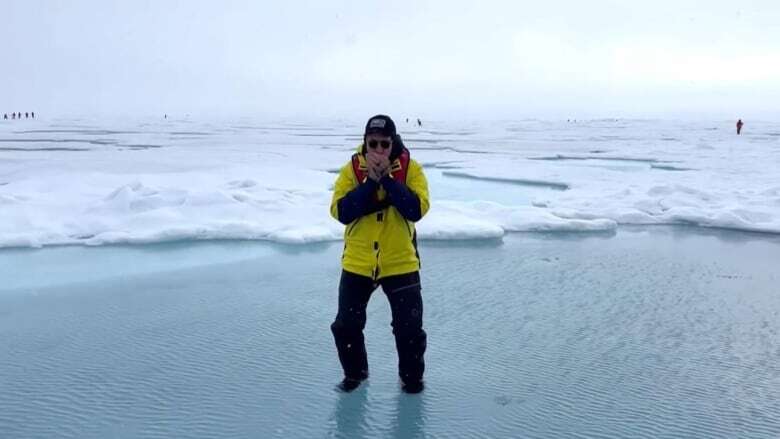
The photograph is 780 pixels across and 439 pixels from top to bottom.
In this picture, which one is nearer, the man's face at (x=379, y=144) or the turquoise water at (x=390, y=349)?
the man's face at (x=379, y=144)

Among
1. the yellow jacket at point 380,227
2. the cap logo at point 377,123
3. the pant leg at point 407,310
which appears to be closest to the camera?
the cap logo at point 377,123

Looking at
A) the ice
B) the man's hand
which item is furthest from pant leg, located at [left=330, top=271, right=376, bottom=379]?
the ice

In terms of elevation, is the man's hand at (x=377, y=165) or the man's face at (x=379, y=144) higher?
the man's face at (x=379, y=144)

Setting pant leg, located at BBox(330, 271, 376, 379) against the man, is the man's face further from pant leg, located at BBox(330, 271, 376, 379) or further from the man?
pant leg, located at BBox(330, 271, 376, 379)

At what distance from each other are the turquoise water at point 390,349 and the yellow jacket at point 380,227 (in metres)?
0.73

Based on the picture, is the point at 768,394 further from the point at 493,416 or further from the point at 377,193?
the point at 377,193

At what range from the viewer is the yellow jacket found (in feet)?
10.2

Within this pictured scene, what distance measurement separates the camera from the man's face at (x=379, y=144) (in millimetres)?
3023

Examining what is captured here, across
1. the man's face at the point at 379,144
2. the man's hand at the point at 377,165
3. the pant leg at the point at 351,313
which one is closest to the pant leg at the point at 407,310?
the pant leg at the point at 351,313

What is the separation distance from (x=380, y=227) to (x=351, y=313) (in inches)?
18.7

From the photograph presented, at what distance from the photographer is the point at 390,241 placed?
10.4ft

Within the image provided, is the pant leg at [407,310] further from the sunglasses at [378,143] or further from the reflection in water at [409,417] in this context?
the sunglasses at [378,143]

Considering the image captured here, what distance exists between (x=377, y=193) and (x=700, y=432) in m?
1.89

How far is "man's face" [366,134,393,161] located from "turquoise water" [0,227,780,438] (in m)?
1.29
